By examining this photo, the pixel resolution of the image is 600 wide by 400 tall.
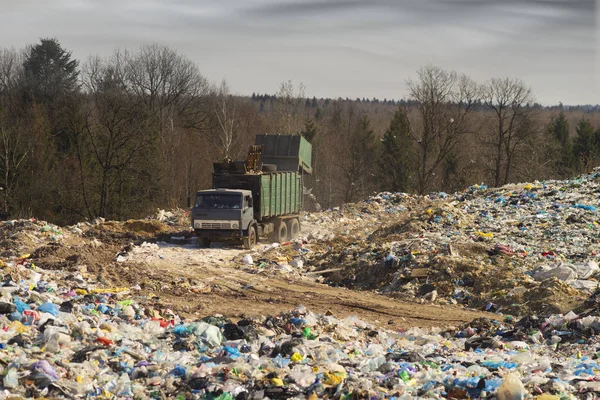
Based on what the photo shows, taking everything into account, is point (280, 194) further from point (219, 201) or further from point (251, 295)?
point (251, 295)

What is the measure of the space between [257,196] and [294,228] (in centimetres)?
332

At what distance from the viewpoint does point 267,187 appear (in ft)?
62.9

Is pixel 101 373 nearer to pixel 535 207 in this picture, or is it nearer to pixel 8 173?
pixel 535 207

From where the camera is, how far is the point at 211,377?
22.4 ft

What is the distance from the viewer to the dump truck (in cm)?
1780

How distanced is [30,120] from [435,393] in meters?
33.8

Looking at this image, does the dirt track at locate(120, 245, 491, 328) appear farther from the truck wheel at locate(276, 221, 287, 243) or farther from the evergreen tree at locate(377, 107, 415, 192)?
the evergreen tree at locate(377, 107, 415, 192)

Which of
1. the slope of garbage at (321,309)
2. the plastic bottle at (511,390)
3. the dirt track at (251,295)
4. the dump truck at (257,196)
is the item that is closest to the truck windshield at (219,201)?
the dump truck at (257,196)

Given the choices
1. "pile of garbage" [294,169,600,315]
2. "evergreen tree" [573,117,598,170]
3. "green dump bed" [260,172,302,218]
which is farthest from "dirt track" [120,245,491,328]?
"evergreen tree" [573,117,598,170]

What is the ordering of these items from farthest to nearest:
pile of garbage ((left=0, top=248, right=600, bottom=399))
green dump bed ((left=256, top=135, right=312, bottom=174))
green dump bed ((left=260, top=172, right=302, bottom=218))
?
green dump bed ((left=256, top=135, right=312, bottom=174))
green dump bed ((left=260, top=172, right=302, bottom=218))
pile of garbage ((left=0, top=248, right=600, bottom=399))

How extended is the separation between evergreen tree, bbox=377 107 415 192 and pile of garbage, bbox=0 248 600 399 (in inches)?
1263

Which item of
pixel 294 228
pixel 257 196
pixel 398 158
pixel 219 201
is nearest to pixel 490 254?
pixel 257 196

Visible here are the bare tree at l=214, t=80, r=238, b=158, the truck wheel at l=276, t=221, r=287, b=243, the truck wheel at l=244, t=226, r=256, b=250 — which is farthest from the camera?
the bare tree at l=214, t=80, r=238, b=158

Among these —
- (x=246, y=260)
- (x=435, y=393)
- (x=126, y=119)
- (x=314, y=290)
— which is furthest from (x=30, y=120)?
(x=435, y=393)
